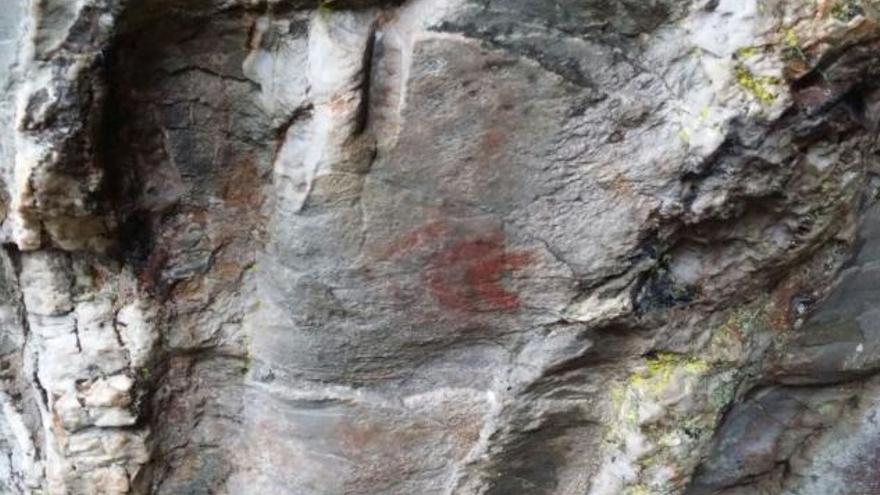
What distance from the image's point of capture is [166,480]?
56.6 inches

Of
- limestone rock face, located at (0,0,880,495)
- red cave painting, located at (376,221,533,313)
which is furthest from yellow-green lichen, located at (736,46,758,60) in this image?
red cave painting, located at (376,221,533,313)

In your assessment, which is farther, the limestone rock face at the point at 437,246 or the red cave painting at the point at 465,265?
the red cave painting at the point at 465,265

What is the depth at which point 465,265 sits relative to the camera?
4.04 feet

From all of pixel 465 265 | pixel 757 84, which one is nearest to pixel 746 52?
pixel 757 84

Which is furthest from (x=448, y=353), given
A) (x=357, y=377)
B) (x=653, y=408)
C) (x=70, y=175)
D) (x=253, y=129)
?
(x=70, y=175)

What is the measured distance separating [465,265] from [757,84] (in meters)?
0.43

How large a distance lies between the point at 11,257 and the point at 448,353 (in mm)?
622

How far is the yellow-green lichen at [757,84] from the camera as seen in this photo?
104cm

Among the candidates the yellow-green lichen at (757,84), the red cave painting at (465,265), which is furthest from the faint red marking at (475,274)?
the yellow-green lichen at (757,84)

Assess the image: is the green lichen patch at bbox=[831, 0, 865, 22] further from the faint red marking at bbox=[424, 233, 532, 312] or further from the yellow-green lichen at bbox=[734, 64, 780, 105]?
the faint red marking at bbox=[424, 233, 532, 312]

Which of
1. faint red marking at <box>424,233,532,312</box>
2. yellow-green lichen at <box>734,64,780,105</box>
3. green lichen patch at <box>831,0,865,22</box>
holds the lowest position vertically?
faint red marking at <box>424,233,532,312</box>

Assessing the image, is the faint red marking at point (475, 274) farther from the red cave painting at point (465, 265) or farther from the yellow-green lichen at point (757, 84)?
the yellow-green lichen at point (757, 84)

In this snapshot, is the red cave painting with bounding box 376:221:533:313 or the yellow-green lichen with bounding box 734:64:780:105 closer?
the yellow-green lichen with bounding box 734:64:780:105

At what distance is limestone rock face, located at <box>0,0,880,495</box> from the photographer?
1.05 metres
